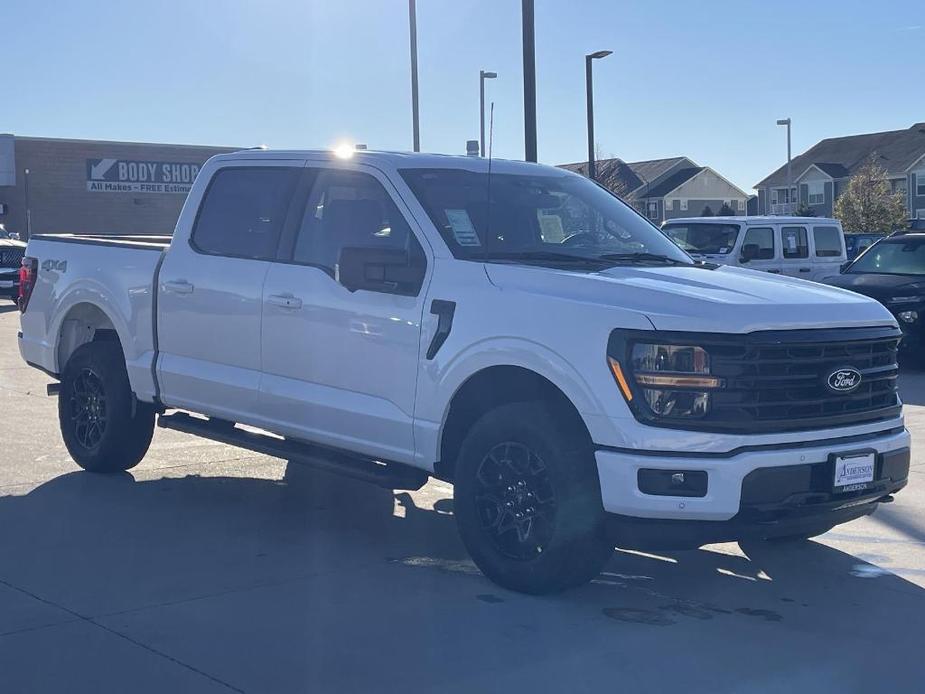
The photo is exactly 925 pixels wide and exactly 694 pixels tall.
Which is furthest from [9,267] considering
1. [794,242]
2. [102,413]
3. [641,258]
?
[641,258]

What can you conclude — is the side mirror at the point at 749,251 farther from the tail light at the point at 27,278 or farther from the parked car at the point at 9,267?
the parked car at the point at 9,267

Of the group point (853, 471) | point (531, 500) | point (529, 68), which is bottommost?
point (531, 500)

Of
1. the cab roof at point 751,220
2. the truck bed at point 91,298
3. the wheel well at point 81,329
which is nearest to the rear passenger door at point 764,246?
the cab roof at point 751,220

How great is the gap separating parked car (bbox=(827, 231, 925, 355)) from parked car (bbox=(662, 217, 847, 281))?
5.56ft

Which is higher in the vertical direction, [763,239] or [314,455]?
[763,239]

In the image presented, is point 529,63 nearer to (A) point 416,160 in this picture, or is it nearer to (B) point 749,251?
(B) point 749,251

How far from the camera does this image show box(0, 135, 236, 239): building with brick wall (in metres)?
47.1

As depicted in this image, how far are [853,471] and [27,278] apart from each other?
607cm

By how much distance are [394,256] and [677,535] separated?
197cm

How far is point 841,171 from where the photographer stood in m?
72.8

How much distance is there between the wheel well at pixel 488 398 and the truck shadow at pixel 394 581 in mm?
596

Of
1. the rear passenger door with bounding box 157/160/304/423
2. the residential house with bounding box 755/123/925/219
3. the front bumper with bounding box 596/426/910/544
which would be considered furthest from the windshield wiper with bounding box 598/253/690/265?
the residential house with bounding box 755/123/925/219

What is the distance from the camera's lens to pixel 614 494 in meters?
Result: 5.24

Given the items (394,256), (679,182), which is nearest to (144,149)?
(679,182)
